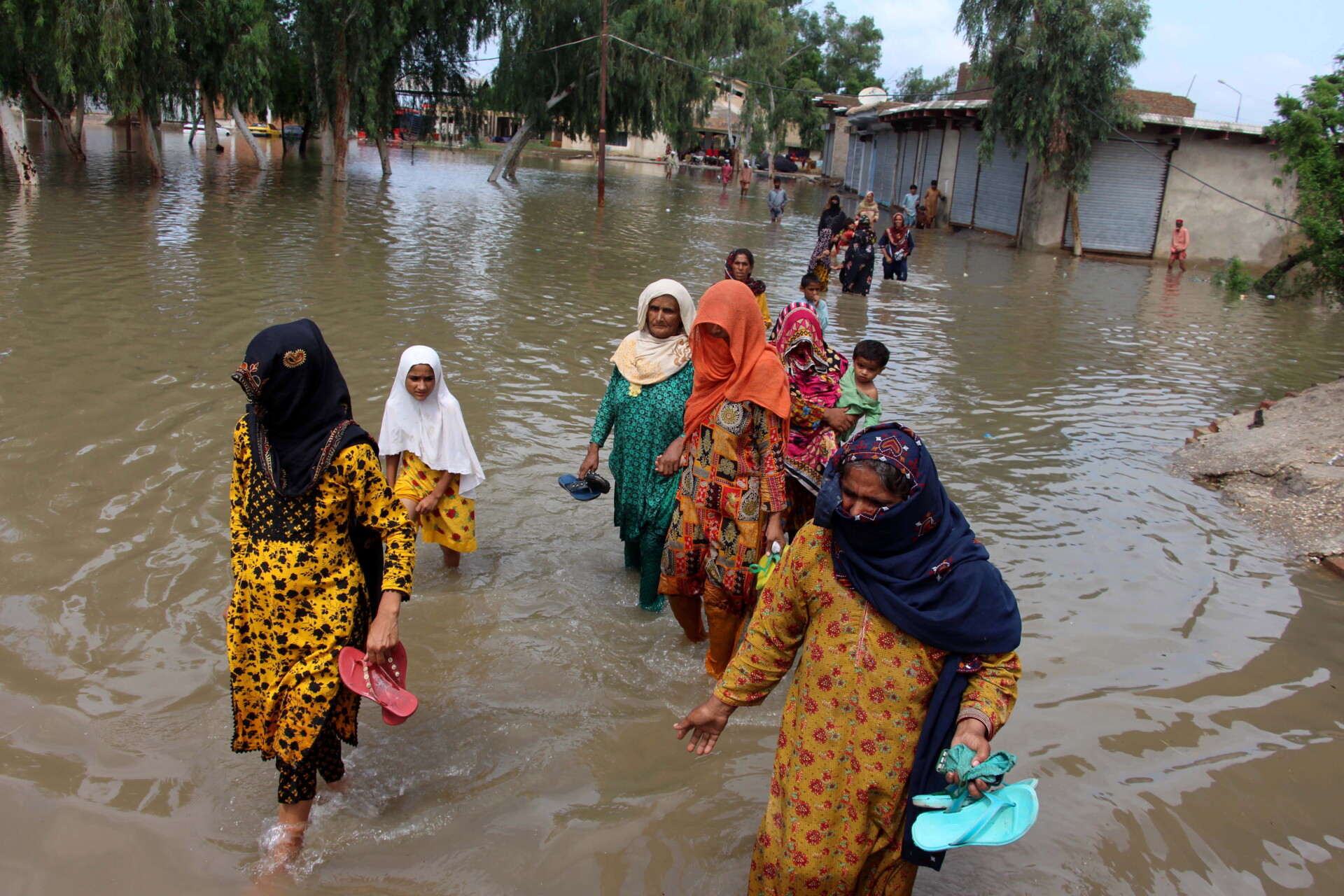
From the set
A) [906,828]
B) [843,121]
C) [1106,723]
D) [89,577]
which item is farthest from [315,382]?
[843,121]

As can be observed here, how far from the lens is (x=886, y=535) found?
210cm

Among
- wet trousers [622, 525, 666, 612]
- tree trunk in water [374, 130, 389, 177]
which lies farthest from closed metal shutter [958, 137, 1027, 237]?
wet trousers [622, 525, 666, 612]

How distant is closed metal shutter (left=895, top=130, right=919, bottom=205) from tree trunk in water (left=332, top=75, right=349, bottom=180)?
58.7ft

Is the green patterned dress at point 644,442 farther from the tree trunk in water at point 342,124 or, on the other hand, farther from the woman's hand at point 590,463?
the tree trunk in water at point 342,124

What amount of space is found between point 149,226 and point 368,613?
15125mm

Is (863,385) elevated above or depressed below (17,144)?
below

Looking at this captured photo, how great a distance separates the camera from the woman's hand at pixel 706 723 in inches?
95.4

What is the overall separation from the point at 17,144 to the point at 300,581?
2135cm

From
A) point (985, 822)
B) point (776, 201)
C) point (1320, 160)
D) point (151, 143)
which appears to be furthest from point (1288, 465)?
point (151, 143)

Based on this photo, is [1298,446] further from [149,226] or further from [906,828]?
[149,226]

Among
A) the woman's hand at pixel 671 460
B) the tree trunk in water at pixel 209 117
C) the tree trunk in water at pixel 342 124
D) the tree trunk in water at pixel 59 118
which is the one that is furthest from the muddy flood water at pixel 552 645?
the tree trunk in water at pixel 209 117

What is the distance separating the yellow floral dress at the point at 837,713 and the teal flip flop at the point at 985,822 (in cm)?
15

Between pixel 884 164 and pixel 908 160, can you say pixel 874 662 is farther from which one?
pixel 884 164

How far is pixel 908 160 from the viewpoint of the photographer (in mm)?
33312
